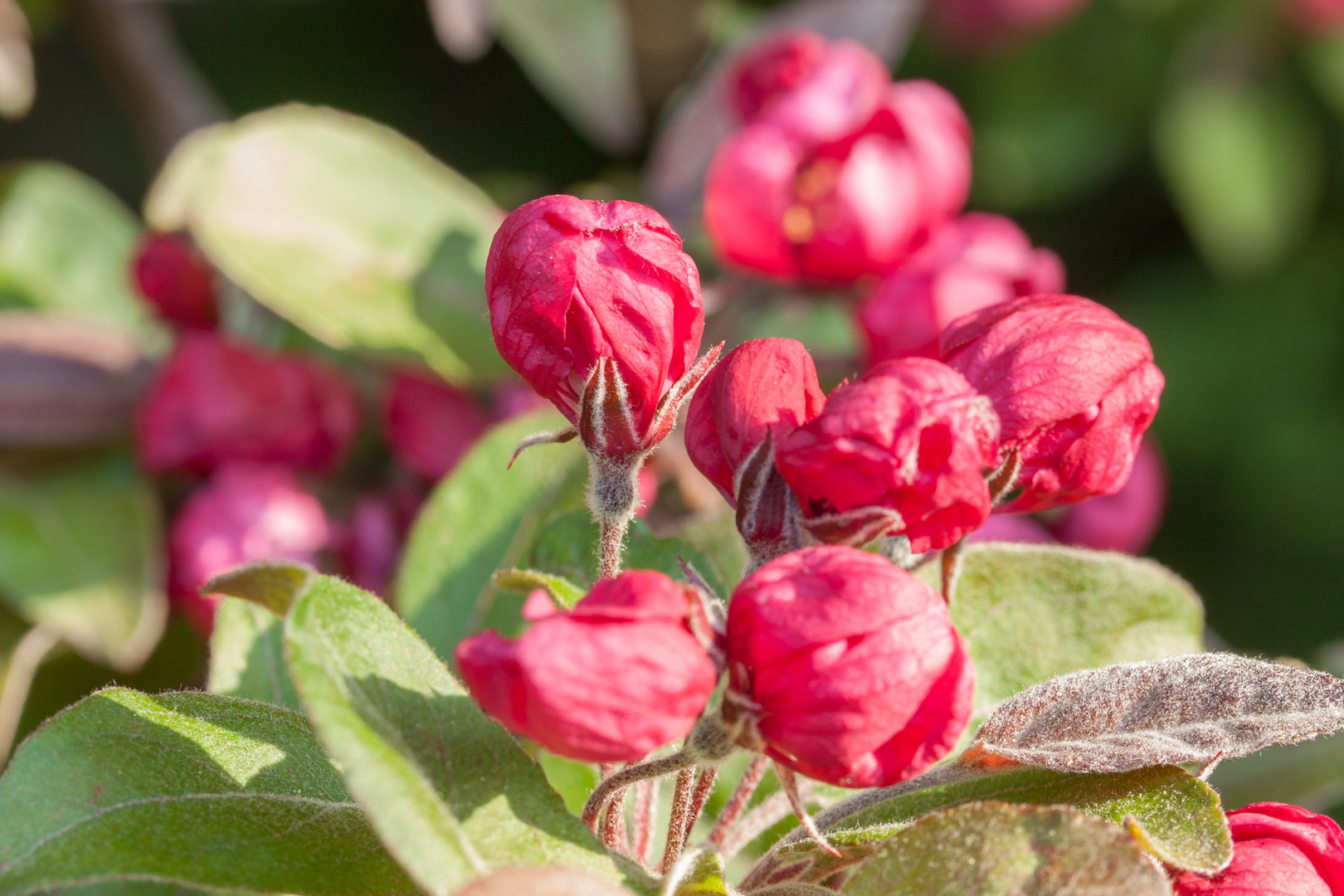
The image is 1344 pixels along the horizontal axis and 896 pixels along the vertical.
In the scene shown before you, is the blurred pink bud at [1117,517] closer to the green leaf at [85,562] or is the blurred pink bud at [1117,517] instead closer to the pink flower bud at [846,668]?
the pink flower bud at [846,668]

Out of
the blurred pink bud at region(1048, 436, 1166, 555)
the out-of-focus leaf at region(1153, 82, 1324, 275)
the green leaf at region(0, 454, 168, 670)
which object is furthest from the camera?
the out-of-focus leaf at region(1153, 82, 1324, 275)

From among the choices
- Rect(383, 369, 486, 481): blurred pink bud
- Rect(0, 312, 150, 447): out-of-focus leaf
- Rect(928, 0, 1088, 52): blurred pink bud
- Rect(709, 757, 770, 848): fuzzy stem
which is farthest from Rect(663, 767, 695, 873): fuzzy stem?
Rect(928, 0, 1088, 52): blurred pink bud

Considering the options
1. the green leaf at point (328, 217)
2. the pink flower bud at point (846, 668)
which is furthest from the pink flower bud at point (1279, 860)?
the green leaf at point (328, 217)

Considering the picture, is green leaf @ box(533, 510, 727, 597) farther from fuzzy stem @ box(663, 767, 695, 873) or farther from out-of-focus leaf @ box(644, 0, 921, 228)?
out-of-focus leaf @ box(644, 0, 921, 228)

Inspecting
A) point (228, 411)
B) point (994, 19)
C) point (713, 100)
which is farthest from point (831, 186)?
point (994, 19)

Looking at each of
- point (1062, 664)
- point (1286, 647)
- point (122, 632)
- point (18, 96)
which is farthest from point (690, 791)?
point (1286, 647)

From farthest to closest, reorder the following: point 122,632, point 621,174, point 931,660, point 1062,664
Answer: point 621,174 < point 122,632 < point 1062,664 < point 931,660

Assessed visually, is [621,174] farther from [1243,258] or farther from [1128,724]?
[1128,724]
